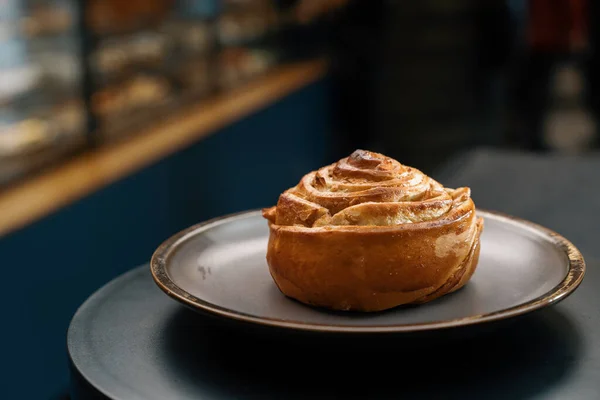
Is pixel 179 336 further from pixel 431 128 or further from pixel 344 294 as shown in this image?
pixel 431 128

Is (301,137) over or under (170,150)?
under

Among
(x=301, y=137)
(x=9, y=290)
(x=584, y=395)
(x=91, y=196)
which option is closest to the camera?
(x=584, y=395)

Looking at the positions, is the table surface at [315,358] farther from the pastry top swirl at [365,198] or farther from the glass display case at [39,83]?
the glass display case at [39,83]

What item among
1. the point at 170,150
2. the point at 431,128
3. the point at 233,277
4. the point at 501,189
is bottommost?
the point at 431,128

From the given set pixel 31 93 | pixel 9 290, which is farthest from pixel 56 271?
pixel 31 93

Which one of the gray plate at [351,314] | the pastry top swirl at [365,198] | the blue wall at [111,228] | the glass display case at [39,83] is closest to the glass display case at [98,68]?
the glass display case at [39,83]

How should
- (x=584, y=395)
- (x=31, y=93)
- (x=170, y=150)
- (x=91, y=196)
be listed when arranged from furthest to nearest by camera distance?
(x=170, y=150) → (x=31, y=93) → (x=91, y=196) → (x=584, y=395)

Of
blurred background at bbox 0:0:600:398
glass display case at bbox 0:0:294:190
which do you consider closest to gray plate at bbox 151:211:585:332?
blurred background at bbox 0:0:600:398
